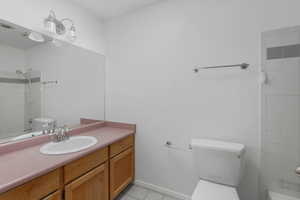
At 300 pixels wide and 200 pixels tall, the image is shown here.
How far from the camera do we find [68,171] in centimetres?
111

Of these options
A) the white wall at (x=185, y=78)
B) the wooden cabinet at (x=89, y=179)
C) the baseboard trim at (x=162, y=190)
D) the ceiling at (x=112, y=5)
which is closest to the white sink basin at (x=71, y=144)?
the wooden cabinet at (x=89, y=179)

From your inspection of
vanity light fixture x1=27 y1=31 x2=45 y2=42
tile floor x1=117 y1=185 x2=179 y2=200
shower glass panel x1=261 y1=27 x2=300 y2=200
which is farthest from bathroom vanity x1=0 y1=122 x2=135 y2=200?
shower glass panel x1=261 y1=27 x2=300 y2=200

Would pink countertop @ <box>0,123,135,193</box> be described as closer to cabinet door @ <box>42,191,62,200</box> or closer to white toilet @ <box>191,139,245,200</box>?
cabinet door @ <box>42,191,62,200</box>

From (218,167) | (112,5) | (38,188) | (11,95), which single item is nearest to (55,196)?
(38,188)

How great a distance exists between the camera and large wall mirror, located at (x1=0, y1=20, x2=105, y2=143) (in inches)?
51.3

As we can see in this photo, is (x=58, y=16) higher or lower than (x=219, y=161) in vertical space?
higher

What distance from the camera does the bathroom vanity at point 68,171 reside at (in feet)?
2.84

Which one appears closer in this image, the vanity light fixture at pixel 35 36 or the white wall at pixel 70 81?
the vanity light fixture at pixel 35 36

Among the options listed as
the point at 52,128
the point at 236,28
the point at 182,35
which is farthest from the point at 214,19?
the point at 52,128

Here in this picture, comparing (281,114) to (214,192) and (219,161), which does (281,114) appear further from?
(214,192)

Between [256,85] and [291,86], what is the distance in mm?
252

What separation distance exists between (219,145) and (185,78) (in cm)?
79

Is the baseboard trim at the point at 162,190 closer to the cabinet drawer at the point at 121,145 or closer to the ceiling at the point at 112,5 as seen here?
the cabinet drawer at the point at 121,145

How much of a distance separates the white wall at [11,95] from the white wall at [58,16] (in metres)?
0.29
